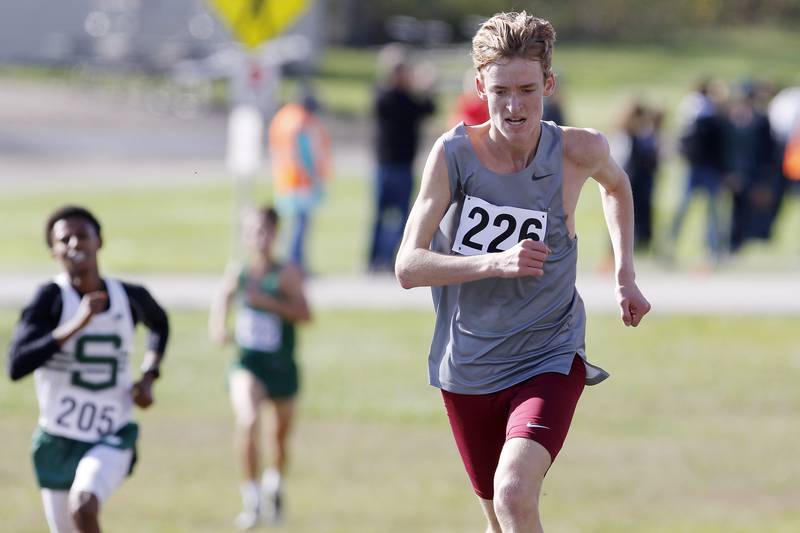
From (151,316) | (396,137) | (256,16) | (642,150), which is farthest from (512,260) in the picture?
(642,150)

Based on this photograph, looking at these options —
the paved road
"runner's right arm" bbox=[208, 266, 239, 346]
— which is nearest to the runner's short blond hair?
"runner's right arm" bbox=[208, 266, 239, 346]

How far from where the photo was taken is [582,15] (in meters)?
68.7

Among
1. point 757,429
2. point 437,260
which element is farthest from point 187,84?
point 437,260

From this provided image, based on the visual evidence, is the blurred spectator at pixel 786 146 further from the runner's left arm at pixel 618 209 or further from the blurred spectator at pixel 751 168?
the runner's left arm at pixel 618 209

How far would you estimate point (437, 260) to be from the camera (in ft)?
17.8

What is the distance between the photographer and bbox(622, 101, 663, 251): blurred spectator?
21.2 meters

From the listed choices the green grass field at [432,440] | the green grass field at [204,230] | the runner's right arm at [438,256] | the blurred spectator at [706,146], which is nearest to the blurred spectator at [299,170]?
the green grass field at [432,440]

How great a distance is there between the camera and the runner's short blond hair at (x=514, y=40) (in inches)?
211

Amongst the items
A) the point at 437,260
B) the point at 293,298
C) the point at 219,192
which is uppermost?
the point at 437,260

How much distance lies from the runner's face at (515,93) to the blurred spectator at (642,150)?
51.6 ft

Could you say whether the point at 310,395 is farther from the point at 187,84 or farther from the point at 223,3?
the point at 187,84

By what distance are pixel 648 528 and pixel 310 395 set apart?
16.5ft

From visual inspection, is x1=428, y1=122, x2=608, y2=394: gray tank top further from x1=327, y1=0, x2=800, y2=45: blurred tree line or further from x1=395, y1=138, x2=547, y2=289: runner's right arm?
x1=327, y1=0, x2=800, y2=45: blurred tree line

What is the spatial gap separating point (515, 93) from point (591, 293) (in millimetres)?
15204
